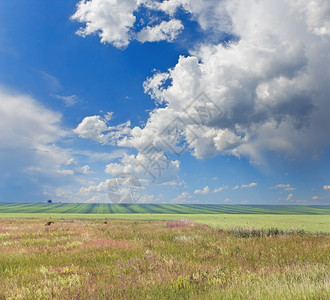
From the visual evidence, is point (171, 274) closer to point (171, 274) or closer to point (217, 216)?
point (171, 274)

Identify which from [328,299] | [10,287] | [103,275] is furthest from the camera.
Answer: [103,275]

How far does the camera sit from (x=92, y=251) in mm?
9602

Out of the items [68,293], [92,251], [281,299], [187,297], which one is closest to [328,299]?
[281,299]

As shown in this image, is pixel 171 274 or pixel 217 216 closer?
pixel 171 274

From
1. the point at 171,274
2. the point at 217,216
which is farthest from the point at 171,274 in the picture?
the point at 217,216

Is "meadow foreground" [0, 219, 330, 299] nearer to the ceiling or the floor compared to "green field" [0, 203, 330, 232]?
nearer to the ceiling

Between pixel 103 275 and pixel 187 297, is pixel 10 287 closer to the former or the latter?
pixel 103 275

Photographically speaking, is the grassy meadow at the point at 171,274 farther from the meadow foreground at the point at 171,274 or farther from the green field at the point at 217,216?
the green field at the point at 217,216

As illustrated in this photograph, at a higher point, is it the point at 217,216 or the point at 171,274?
the point at 171,274

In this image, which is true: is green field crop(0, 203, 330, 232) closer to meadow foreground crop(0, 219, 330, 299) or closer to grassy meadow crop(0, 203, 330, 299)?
grassy meadow crop(0, 203, 330, 299)

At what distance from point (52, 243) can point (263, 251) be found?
9.69m

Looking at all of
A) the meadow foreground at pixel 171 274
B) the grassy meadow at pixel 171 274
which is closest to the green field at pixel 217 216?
the grassy meadow at pixel 171 274

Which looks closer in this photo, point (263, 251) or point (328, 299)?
point (328, 299)

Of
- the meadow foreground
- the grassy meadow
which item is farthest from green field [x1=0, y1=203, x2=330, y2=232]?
the meadow foreground
